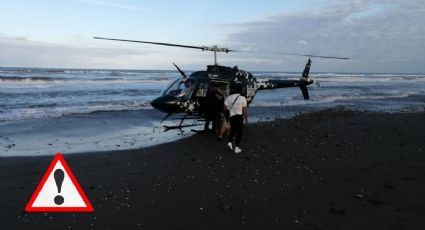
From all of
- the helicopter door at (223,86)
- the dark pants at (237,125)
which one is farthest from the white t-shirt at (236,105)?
the helicopter door at (223,86)

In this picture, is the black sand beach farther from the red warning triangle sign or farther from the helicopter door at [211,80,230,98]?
the helicopter door at [211,80,230,98]

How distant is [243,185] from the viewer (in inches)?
288

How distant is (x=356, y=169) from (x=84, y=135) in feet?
27.4

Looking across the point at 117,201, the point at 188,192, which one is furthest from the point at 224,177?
the point at 117,201

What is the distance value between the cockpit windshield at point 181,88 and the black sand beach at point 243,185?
5.75 ft

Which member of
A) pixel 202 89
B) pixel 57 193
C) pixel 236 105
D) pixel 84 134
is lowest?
pixel 84 134

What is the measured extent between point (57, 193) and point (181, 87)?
312 inches

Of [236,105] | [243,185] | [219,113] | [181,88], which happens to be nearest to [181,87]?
[181,88]

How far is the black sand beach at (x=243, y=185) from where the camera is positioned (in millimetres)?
5648

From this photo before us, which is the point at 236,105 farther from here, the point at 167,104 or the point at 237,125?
the point at 167,104

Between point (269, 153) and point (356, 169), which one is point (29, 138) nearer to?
point (269, 153)

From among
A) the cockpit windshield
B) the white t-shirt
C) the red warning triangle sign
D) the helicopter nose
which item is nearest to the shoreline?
the helicopter nose

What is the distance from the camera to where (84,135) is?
41.8ft

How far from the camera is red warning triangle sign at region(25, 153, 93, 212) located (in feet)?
16.3
